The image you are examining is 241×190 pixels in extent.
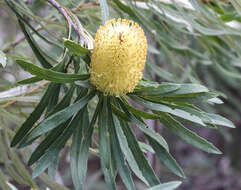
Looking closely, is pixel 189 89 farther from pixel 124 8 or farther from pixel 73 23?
pixel 124 8

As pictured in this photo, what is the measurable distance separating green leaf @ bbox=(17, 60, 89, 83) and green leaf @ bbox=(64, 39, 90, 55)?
0.13 feet

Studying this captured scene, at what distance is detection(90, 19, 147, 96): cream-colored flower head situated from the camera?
2.07ft

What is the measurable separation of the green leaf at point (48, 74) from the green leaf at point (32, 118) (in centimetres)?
8

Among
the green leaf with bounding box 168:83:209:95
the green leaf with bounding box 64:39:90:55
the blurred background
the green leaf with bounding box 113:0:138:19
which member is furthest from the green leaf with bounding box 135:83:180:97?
the green leaf with bounding box 113:0:138:19

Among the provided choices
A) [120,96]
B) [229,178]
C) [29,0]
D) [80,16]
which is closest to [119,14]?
[80,16]

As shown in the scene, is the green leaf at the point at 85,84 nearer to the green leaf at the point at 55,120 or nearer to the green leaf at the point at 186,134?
the green leaf at the point at 55,120

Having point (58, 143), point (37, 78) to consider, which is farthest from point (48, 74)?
point (58, 143)

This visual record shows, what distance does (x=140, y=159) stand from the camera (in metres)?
0.70

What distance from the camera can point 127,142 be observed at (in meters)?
0.72

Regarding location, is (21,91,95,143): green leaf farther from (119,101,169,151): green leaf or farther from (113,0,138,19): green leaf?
(113,0,138,19): green leaf

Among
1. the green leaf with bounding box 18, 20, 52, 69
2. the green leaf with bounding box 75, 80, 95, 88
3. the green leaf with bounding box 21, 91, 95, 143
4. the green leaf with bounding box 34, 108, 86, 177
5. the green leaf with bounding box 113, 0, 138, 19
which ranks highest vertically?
the green leaf with bounding box 113, 0, 138, 19

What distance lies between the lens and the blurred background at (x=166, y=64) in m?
0.97

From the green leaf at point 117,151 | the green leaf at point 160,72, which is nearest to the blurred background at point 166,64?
the green leaf at point 160,72

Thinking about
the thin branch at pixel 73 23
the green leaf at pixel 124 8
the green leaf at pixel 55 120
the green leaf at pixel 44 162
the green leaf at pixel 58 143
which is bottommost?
the green leaf at pixel 44 162
